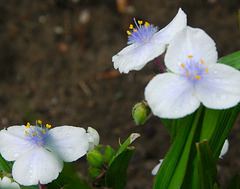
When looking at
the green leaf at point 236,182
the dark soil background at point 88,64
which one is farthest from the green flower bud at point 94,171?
the dark soil background at point 88,64

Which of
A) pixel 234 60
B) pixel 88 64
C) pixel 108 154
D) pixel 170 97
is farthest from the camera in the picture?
pixel 88 64

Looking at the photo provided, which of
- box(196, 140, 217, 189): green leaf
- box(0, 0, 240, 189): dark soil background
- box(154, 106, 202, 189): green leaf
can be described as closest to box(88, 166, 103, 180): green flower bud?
box(154, 106, 202, 189): green leaf

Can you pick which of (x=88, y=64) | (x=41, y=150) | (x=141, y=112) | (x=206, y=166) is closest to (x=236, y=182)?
(x=206, y=166)

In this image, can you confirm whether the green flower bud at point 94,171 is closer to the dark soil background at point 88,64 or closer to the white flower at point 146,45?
the white flower at point 146,45

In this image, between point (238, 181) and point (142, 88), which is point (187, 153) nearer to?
point (238, 181)

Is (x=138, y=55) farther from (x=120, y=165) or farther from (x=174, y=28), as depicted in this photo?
(x=120, y=165)

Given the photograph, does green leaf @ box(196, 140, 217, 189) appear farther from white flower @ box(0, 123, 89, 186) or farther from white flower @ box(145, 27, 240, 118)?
white flower @ box(0, 123, 89, 186)
